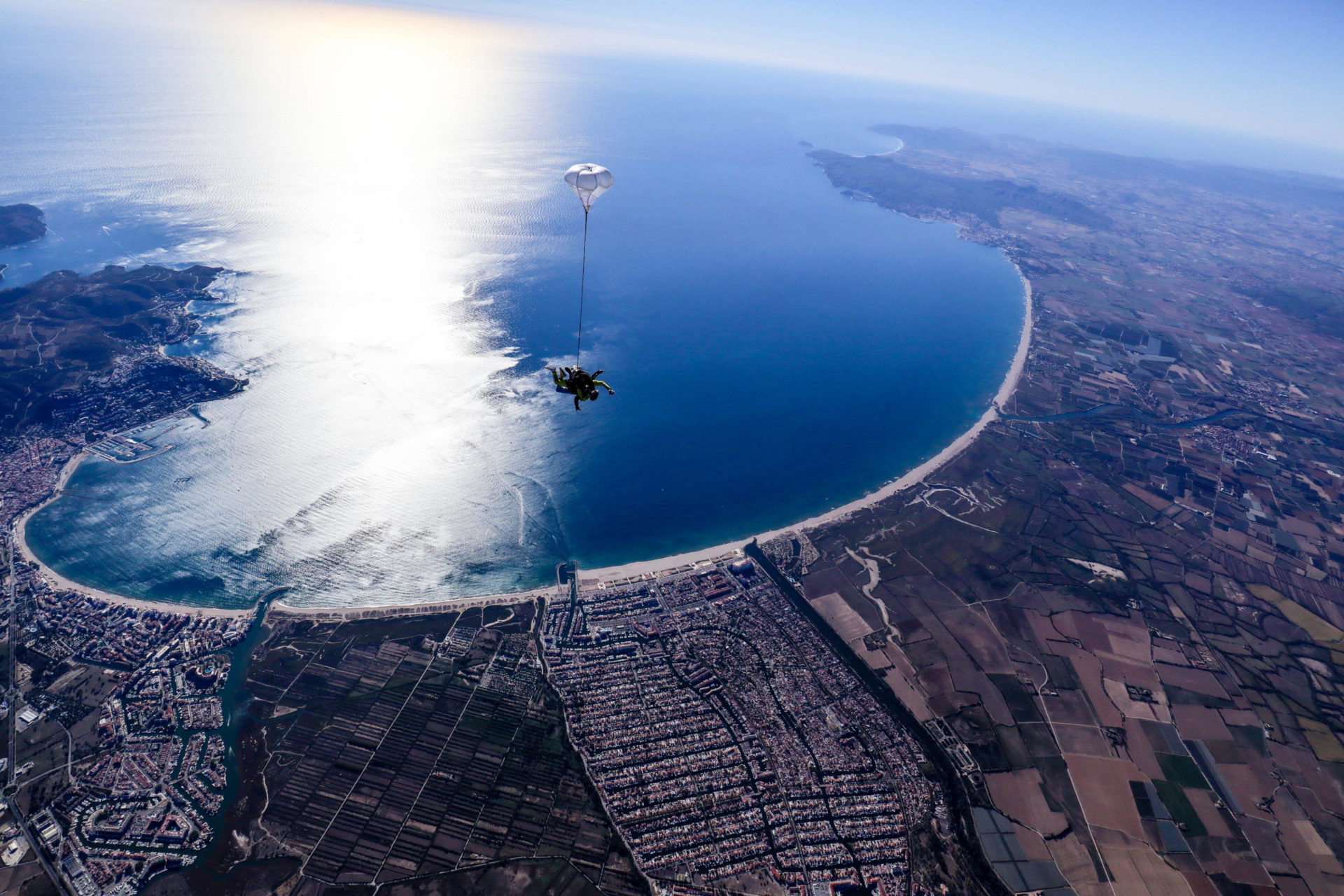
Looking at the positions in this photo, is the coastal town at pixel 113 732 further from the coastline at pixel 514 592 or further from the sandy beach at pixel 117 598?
the coastline at pixel 514 592

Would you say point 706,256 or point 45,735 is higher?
point 706,256

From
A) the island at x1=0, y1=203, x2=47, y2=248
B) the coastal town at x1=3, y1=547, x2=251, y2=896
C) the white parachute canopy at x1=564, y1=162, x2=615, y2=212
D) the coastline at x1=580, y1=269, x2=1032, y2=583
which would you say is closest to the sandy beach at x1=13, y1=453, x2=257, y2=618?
the coastal town at x1=3, y1=547, x2=251, y2=896

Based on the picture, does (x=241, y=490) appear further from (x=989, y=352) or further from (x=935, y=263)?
(x=935, y=263)

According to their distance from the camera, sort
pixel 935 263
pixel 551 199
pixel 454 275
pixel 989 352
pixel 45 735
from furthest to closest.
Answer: pixel 551 199 → pixel 935 263 → pixel 454 275 → pixel 989 352 → pixel 45 735

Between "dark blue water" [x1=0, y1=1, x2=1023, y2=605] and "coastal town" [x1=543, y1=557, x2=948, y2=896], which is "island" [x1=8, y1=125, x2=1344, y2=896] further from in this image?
"dark blue water" [x1=0, y1=1, x2=1023, y2=605]

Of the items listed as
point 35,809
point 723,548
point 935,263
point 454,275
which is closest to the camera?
point 35,809

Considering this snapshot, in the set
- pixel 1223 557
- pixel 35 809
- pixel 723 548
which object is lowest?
pixel 35 809

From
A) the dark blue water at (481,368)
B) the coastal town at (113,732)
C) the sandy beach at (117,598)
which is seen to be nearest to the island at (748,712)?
the coastal town at (113,732)

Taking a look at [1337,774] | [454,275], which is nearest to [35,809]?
[1337,774]
